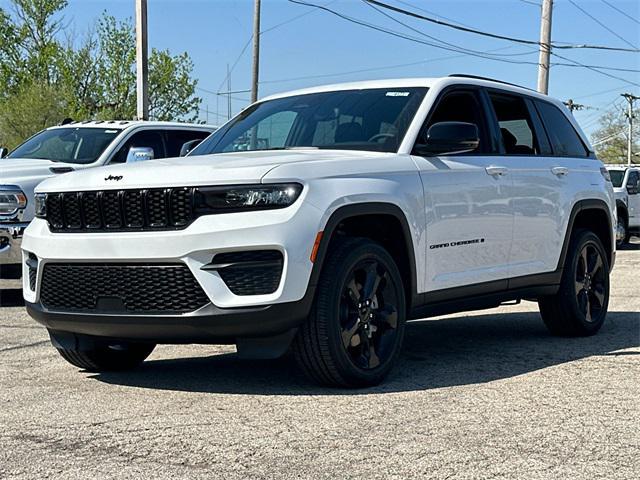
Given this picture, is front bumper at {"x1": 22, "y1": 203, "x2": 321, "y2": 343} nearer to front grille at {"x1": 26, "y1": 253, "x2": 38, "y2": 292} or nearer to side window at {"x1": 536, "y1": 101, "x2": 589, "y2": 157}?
front grille at {"x1": 26, "y1": 253, "x2": 38, "y2": 292}

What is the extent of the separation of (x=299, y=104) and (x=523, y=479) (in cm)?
378

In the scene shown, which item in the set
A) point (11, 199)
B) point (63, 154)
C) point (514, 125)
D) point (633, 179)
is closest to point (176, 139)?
point (63, 154)

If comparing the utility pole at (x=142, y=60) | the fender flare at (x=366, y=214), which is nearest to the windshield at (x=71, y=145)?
the fender flare at (x=366, y=214)

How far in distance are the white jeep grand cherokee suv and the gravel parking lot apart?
0.33 meters

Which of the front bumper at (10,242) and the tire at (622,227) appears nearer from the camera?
the front bumper at (10,242)

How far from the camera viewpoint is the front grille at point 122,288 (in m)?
5.29

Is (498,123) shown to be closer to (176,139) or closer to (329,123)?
(329,123)

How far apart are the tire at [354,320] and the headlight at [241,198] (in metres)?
0.48

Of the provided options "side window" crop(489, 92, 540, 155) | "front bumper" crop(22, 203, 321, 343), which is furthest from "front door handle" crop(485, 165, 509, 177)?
"front bumper" crop(22, 203, 321, 343)

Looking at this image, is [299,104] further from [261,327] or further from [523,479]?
[523,479]

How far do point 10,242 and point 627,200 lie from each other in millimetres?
15984

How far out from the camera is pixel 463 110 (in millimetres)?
7180

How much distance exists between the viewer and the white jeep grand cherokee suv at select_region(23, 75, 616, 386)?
5.25 metres

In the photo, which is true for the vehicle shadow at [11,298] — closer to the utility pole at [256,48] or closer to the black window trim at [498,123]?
the black window trim at [498,123]
